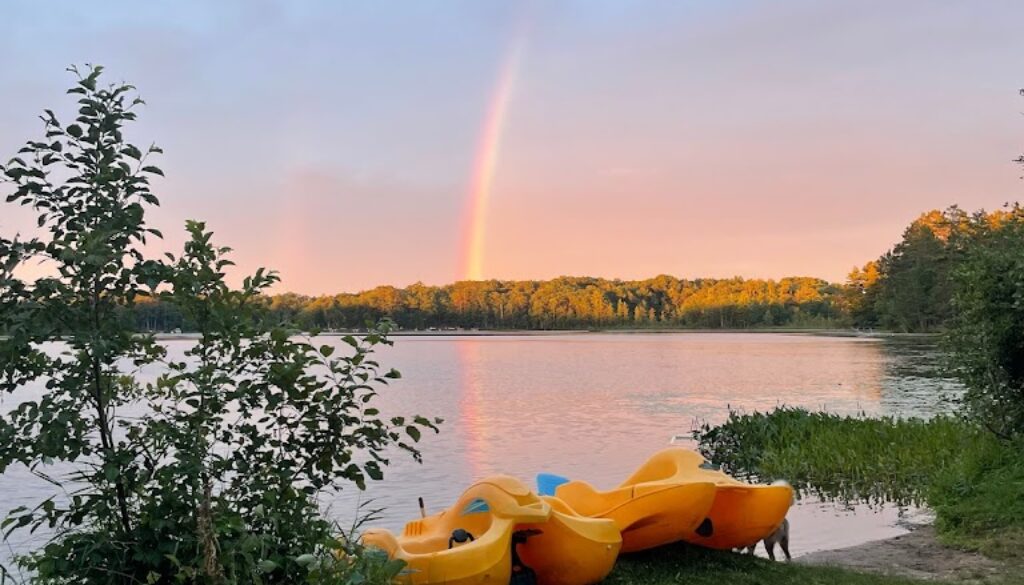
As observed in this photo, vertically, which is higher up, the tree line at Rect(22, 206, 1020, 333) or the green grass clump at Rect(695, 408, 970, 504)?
the tree line at Rect(22, 206, 1020, 333)

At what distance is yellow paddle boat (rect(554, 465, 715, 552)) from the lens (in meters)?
6.59

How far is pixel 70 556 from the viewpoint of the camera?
341 cm

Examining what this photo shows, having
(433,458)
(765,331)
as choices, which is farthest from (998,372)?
(765,331)

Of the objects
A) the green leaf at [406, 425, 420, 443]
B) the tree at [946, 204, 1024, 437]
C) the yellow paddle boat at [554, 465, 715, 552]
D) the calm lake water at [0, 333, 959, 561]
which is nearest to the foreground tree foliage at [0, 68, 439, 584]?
the green leaf at [406, 425, 420, 443]

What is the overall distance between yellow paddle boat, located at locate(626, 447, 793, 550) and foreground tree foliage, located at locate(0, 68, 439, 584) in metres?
3.96

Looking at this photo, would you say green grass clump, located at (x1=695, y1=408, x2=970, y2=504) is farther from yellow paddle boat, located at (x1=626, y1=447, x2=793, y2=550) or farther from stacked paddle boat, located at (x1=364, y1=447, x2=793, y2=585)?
stacked paddle boat, located at (x1=364, y1=447, x2=793, y2=585)

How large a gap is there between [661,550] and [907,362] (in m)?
43.6

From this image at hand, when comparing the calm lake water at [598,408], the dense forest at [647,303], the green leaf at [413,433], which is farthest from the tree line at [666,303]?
the green leaf at [413,433]

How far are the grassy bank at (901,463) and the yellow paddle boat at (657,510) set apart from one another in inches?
121

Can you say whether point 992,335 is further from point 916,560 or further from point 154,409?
point 154,409

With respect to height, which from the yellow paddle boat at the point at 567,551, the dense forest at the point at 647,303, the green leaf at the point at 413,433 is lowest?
the yellow paddle boat at the point at 567,551

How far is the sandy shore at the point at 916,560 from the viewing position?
714cm

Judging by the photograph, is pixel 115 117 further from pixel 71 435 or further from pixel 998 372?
pixel 998 372

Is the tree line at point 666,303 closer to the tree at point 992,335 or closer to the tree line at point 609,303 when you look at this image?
the tree line at point 609,303
